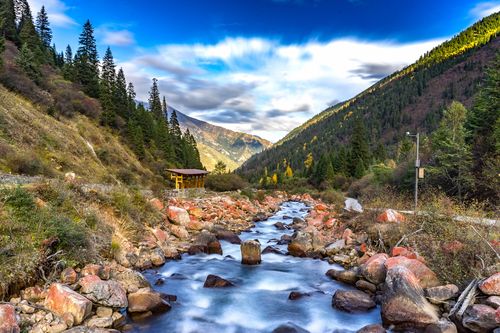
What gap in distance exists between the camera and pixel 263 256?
1675 centimetres

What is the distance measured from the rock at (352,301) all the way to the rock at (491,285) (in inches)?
119

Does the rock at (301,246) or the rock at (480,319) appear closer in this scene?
the rock at (480,319)

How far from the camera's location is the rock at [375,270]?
1148cm

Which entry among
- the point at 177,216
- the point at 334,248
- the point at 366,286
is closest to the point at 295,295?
the point at 366,286

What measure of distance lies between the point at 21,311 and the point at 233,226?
1729cm

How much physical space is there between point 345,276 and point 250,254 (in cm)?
456

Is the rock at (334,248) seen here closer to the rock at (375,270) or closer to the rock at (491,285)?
the rock at (375,270)

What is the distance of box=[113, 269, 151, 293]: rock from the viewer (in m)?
10.0

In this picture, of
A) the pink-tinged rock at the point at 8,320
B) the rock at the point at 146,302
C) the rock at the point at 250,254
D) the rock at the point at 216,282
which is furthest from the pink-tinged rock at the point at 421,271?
the pink-tinged rock at the point at 8,320

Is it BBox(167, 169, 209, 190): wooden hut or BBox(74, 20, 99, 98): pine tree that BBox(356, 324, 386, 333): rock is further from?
BBox(74, 20, 99, 98): pine tree

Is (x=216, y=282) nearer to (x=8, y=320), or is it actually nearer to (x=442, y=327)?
(x=8, y=320)

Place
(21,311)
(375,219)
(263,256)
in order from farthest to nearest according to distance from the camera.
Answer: (375,219) < (263,256) < (21,311)

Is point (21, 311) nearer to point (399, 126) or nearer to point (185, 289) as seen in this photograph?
point (185, 289)

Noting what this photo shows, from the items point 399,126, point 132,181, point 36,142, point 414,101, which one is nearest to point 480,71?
point 414,101
